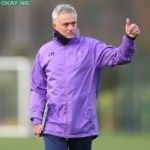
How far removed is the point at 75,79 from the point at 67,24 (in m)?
0.40

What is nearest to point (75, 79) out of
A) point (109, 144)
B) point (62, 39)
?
point (62, 39)

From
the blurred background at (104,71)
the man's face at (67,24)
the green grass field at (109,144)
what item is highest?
the man's face at (67,24)

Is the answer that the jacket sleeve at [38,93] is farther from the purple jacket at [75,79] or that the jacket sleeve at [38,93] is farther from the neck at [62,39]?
the neck at [62,39]

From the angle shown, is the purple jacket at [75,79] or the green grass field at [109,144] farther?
the green grass field at [109,144]

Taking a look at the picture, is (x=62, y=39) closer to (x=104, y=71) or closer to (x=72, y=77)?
(x=72, y=77)

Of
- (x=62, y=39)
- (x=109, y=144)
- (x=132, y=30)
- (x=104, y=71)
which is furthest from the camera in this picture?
(x=104, y=71)

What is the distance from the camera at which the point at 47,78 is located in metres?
6.72

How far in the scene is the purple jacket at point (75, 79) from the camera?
659 cm

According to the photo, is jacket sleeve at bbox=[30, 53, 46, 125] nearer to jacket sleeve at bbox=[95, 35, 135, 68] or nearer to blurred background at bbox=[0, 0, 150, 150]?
jacket sleeve at bbox=[95, 35, 135, 68]

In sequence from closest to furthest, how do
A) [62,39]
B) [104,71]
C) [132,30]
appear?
[132,30] < [62,39] < [104,71]

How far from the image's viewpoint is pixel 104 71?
1775 centimetres

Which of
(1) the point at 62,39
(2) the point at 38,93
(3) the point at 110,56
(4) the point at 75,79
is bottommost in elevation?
(2) the point at 38,93

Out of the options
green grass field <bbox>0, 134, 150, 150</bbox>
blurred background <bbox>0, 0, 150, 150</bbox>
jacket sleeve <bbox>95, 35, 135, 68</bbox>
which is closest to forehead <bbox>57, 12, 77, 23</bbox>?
jacket sleeve <bbox>95, 35, 135, 68</bbox>

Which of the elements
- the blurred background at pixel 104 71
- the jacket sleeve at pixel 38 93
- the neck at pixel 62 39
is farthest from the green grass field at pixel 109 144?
the neck at pixel 62 39
